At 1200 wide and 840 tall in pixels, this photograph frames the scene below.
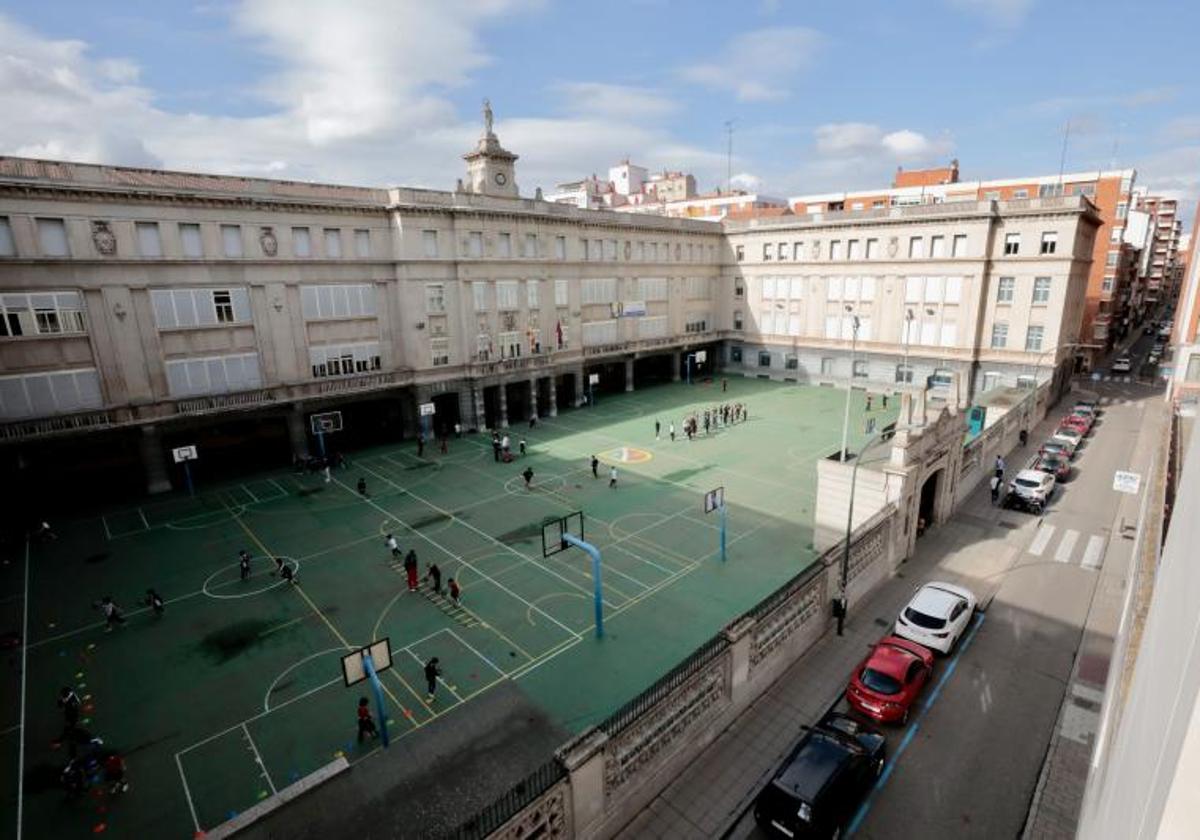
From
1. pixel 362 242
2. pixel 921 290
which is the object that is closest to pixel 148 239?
pixel 362 242

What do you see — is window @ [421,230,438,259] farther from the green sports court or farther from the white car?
the white car

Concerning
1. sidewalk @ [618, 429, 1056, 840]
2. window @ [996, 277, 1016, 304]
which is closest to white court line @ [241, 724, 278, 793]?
sidewalk @ [618, 429, 1056, 840]

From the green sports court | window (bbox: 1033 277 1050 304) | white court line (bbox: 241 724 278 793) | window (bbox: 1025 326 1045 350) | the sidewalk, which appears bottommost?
white court line (bbox: 241 724 278 793)

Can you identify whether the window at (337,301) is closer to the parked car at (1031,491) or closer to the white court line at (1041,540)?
the parked car at (1031,491)

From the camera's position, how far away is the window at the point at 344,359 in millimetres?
41656

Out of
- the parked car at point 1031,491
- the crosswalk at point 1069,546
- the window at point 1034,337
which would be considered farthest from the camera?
the window at point 1034,337

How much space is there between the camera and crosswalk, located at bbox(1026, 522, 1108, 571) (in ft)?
84.1

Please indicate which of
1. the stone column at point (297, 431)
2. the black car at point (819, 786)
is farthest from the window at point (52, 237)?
the black car at point (819, 786)

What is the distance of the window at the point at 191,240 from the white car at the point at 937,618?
39.8m

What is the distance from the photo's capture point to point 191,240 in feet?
117

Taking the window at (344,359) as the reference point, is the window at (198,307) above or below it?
above

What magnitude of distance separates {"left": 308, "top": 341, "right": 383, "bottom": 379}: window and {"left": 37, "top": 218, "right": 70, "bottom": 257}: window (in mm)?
13113

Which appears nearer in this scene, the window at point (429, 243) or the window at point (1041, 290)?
the window at point (429, 243)

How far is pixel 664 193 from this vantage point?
11244 cm
